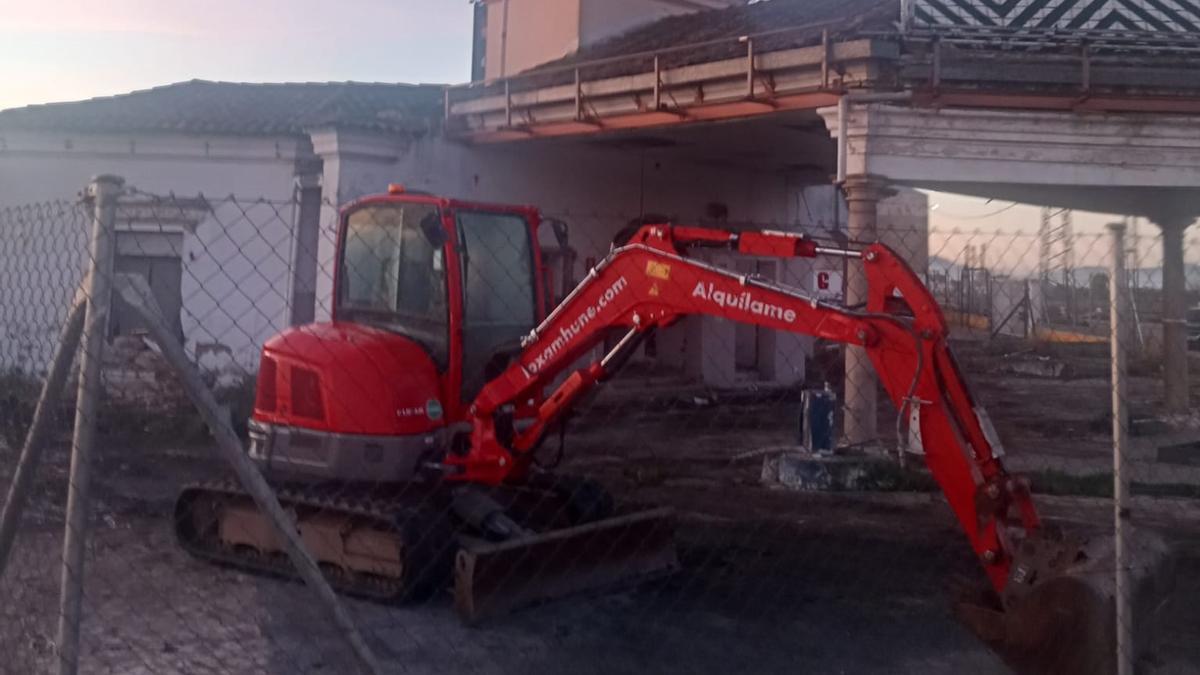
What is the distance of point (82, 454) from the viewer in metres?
3.32

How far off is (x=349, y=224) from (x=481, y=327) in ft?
3.95

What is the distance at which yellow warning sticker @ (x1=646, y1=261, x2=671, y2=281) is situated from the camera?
20.5 ft

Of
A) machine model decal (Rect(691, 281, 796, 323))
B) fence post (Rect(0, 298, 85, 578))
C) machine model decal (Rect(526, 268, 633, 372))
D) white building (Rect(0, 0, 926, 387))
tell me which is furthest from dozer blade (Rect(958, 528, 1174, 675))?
white building (Rect(0, 0, 926, 387))

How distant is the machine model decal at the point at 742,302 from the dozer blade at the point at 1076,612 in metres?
1.53

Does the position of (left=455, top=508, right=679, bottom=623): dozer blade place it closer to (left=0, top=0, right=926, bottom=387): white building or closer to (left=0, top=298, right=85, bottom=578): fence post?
(left=0, top=298, right=85, bottom=578): fence post

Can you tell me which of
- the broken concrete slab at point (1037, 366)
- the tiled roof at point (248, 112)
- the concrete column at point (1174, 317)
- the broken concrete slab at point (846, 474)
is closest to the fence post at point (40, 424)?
the broken concrete slab at point (846, 474)

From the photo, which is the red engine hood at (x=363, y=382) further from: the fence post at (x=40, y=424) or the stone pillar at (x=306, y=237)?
the stone pillar at (x=306, y=237)

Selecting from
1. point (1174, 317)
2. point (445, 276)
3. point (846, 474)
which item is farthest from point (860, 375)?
point (1174, 317)

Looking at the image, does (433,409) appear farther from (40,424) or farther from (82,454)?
(82,454)

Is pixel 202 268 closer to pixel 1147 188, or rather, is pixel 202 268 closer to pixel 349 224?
pixel 349 224

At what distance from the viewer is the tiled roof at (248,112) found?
1506 centimetres

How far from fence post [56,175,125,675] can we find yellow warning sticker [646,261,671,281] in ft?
10.9

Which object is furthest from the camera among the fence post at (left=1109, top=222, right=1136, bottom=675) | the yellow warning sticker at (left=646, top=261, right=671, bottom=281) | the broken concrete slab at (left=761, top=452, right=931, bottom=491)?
the broken concrete slab at (left=761, top=452, right=931, bottom=491)

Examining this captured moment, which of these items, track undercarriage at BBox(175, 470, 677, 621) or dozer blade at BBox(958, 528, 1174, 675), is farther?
track undercarriage at BBox(175, 470, 677, 621)
